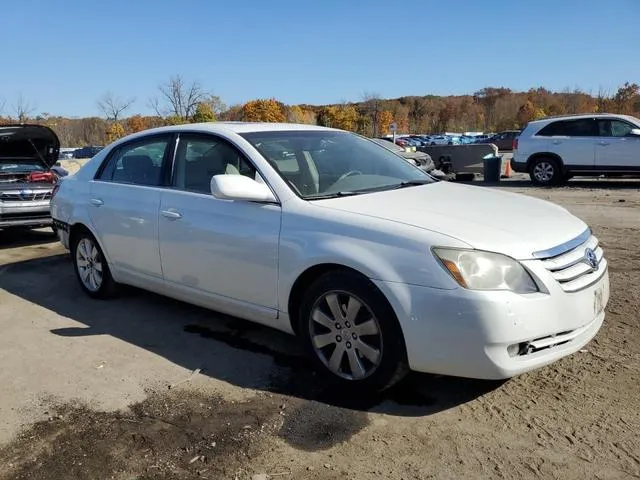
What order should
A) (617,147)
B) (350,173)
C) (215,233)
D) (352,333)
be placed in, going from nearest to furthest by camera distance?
(352,333) → (215,233) → (350,173) → (617,147)

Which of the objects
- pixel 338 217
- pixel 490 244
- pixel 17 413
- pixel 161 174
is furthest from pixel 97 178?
pixel 490 244

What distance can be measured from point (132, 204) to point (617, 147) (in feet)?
41.9

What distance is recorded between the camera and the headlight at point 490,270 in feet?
9.66

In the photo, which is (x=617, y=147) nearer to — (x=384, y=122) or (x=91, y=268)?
(x=91, y=268)

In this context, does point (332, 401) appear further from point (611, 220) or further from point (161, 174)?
point (611, 220)

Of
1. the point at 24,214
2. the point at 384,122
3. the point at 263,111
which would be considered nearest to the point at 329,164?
the point at 24,214

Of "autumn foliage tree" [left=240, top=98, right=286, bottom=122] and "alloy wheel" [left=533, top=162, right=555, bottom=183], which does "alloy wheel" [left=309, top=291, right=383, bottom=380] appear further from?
"autumn foliage tree" [left=240, top=98, right=286, bottom=122]

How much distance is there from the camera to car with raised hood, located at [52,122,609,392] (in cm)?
297

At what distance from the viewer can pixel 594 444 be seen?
9.30ft

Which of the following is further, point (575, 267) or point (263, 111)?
point (263, 111)

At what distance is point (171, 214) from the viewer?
436cm

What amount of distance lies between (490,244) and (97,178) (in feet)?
12.7

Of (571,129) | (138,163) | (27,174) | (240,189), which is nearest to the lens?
(240,189)

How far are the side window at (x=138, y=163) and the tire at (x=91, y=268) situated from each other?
66 centimetres
